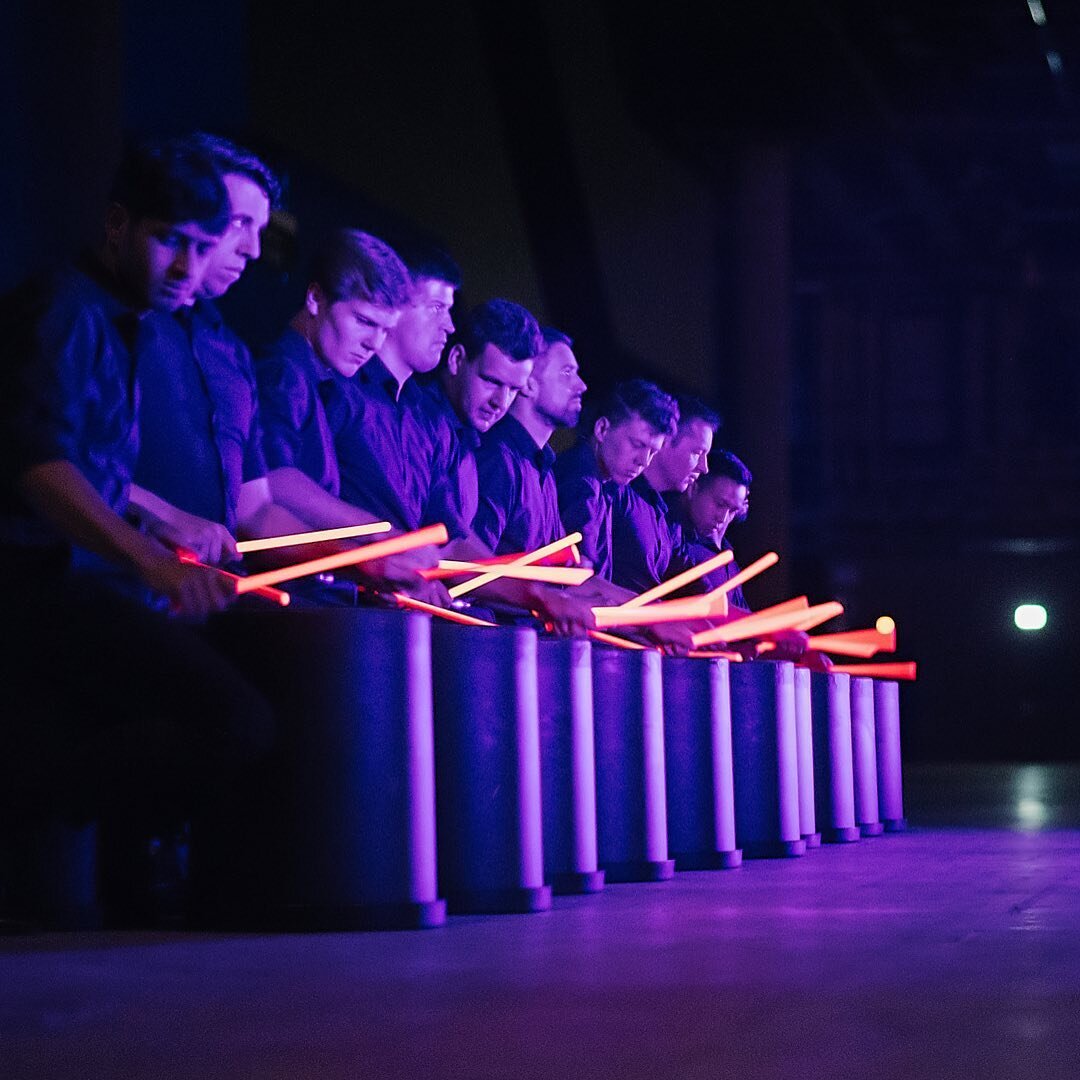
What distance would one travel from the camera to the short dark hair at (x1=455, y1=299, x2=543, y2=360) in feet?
18.1

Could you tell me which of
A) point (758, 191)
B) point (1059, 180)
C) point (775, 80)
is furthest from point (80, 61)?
point (1059, 180)

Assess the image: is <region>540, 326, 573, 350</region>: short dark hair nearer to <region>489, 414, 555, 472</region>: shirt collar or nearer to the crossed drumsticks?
<region>489, 414, 555, 472</region>: shirt collar

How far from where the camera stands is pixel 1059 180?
16.3 m

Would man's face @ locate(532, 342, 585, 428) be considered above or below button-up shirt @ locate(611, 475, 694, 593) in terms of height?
above

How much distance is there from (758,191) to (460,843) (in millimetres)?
8935

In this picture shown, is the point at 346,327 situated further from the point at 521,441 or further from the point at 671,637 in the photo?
the point at 671,637

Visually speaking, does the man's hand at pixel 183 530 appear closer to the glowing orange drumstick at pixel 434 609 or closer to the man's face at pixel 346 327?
the glowing orange drumstick at pixel 434 609

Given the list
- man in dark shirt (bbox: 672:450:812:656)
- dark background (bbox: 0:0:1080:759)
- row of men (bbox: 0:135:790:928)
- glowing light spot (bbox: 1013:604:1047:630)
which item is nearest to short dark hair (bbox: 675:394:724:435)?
man in dark shirt (bbox: 672:450:812:656)

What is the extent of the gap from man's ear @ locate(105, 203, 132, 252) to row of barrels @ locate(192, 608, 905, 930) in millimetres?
714

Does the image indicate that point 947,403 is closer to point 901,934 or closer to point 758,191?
point 758,191

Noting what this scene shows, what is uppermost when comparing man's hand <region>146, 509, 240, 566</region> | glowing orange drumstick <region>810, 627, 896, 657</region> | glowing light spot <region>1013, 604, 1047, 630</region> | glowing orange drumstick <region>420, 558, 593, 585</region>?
glowing light spot <region>1013, 604, 1047, 630</region>

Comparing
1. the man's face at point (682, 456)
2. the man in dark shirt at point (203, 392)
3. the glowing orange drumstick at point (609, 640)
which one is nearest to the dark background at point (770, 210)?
the man in dark shirt at point (203, 392)

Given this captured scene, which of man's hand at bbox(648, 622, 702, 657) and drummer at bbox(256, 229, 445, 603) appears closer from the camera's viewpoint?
drummer at bbox(256, 229, 445, 603)

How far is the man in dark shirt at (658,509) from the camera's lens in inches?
282
